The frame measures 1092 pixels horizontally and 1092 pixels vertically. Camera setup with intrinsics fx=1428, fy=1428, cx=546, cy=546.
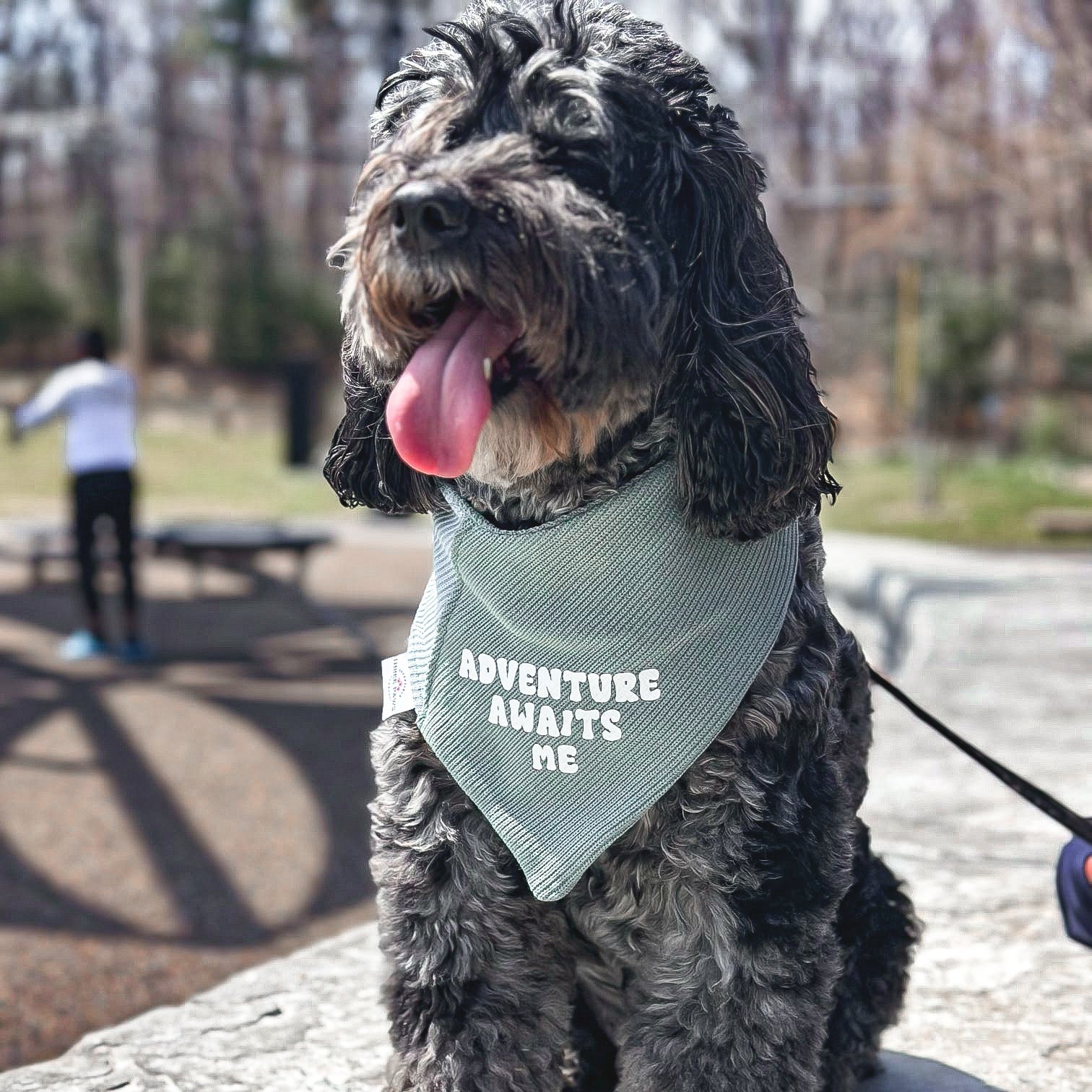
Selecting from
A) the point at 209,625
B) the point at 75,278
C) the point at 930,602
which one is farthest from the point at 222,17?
the point at 930,602

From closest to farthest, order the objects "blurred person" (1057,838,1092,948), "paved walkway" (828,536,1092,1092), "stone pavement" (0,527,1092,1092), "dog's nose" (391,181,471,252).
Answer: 1. "dog's nose" (391,181,471,252)
2. "blurred person" (1057,838,1092,948)
3. "stone pavement" (0,527,1092,1092)
4. "paved walkway" (828,536,1092,1092)

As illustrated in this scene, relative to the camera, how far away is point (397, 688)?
8.08 ft

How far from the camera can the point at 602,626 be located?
233 cm

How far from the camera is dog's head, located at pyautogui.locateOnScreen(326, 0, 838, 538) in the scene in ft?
6.61

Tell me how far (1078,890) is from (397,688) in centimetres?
137

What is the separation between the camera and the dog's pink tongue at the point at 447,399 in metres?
2.03

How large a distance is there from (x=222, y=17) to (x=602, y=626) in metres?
36.2

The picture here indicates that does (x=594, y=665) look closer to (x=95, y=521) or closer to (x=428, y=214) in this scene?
(x=428, y=214)

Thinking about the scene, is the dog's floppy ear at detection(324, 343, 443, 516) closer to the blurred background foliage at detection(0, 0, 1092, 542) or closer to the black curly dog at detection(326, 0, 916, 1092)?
the black curly dog at detection(326, 0, 916, 1092)

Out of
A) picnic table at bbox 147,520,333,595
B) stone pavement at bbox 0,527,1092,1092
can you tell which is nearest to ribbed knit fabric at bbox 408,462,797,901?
stone pavement at bbox 0,527,1092,1092

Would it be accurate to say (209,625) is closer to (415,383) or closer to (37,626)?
(37,626)

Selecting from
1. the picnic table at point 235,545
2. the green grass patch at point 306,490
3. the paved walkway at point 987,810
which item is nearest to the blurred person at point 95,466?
the picnic table at point 235,545

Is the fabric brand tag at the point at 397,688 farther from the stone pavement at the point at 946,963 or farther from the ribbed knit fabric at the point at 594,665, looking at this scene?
the stone pavement at the point at 946,963

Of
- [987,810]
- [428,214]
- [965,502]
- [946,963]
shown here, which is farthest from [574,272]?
[965,502]
